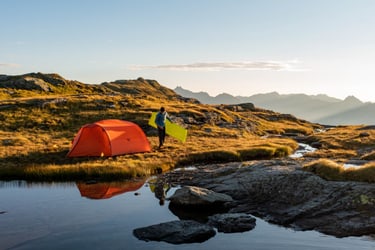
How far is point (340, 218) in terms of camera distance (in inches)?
693

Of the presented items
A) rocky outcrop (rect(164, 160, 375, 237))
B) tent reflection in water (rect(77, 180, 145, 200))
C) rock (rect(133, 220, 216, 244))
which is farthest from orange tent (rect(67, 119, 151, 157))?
rock (rect(133, 220, 216, 244))

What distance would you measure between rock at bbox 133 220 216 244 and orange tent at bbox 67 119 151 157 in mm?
17878

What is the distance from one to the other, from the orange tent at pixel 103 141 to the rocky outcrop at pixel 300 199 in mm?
10686

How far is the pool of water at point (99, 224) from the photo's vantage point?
15289 mm

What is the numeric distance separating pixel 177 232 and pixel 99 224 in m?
3.86

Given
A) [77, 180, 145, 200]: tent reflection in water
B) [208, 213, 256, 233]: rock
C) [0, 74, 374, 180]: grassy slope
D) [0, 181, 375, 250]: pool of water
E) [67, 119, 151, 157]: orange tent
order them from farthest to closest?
[67, 119, 151, 157]: orange tent < [0, 74, 374, 180]: grassy slope < [77, 180, 145, 200]: tent reflection in water < [208, 213, 256, 233]: rock < [0, 181, 375, 250]: pool of water

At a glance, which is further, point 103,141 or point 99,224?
point 103,141

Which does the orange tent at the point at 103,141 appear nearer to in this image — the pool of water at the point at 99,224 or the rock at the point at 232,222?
the pool of water at the point at 99,224

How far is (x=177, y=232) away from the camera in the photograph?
53.4ft

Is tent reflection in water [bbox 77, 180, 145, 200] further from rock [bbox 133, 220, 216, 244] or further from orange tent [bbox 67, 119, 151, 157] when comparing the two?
orange tent [bbox 67, 119, 151, 157]

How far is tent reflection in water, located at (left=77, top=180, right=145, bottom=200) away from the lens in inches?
918

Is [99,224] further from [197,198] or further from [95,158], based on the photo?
[95,158]

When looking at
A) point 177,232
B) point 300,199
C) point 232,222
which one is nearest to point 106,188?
point 177,232

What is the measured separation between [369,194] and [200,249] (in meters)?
9.21
